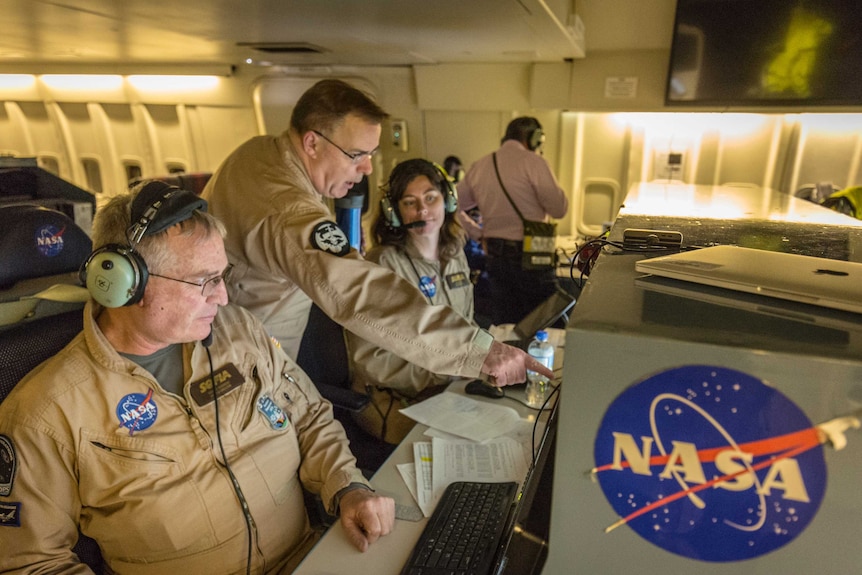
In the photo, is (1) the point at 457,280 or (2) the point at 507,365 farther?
(1) the point at 457,280

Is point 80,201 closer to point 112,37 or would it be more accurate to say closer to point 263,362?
point 112,37

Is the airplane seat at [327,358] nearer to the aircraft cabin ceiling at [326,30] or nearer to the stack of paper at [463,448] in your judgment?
the stack of paper at [463,448]

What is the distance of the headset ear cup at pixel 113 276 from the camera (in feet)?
3.62

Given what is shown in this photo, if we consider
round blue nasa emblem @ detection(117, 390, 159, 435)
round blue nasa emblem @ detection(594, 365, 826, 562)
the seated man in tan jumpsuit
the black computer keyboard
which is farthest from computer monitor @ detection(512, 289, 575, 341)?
round blue nasa emblem @ detection(594, 365, 826, 562)

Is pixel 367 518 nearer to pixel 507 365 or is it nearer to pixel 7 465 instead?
pixel 507 365

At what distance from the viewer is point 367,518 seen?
1.22m

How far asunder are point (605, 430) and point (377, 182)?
15.1 feet

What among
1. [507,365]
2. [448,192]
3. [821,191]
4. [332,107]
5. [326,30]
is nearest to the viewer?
[507,365]

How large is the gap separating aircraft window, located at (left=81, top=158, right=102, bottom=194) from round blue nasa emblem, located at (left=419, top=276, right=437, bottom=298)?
5415 mm

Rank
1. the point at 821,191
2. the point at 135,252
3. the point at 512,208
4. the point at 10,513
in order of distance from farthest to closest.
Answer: the point at 512,208, the point at 821,191, the point at 135,252, the point at 10,513

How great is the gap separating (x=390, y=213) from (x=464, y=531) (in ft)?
4.36

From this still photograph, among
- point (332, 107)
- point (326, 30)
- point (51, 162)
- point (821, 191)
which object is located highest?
point (326, 30)

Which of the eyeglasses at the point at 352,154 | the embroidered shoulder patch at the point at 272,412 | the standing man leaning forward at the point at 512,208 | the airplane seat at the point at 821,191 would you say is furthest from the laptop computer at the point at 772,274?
the airplane seat at the point at 821,191

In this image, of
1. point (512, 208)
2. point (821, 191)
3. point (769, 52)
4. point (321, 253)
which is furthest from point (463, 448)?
point (821, 191)
